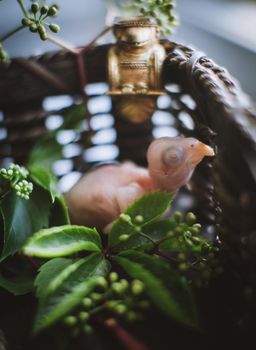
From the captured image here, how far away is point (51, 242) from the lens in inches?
20.2

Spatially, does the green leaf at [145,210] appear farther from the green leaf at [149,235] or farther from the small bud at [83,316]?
the small bud at [83,316]

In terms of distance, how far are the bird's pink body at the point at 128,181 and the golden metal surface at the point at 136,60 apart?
0.42 ft

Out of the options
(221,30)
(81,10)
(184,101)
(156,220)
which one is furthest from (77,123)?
(81,10)

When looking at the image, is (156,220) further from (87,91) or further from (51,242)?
(87,91)

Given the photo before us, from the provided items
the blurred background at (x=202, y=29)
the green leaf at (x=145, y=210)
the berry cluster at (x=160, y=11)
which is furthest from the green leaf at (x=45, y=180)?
the blurred background at (x=202, y=29)

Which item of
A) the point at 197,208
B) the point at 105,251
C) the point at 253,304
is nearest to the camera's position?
the point at 253,304

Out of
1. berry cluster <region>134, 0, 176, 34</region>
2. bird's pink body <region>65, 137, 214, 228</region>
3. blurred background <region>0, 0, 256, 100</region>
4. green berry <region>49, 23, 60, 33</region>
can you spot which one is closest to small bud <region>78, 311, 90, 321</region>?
bird's pink body <region>65, 137, 214, 228</region>

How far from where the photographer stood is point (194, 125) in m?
0.70

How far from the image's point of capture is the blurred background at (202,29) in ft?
4.03

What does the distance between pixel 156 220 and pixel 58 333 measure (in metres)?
0.20

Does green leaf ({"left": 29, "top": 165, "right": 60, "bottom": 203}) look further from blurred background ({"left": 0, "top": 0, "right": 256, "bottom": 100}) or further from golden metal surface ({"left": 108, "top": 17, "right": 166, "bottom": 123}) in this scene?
blurred background ({"left": 0, "top": 0, "right": 256, "bottom": 100})

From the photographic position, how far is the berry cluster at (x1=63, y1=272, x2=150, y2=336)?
0.47 meters

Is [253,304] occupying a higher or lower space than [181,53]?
lower

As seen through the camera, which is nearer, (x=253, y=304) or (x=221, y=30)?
(x=253, y=304)
